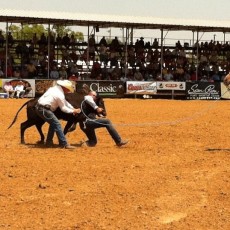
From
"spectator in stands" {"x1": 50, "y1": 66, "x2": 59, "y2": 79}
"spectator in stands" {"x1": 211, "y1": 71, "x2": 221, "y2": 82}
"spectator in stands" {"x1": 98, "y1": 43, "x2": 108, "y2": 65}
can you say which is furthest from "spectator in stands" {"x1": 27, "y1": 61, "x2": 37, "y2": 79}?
"spectator in stands" {"x1": 211, "y1": 71, "x2": 221, "y2": 82}

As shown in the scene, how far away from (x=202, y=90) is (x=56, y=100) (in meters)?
25.2

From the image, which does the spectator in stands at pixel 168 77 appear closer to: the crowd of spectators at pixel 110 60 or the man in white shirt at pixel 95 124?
the crowd of spectators at pixel 110 60

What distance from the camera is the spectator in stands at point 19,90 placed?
3447cm

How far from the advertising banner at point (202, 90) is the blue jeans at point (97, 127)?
79.0 ft

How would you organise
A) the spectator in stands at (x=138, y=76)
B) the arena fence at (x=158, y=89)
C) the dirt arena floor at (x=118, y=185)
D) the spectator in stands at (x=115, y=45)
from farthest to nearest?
the spectator in stands at (x=115, y=45), the spectator in stands at (x=138, y=76), the arena fence at (x=158, y=89), the dirt arena floor at (x=118, y=185)

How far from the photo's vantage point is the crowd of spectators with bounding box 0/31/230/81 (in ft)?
126

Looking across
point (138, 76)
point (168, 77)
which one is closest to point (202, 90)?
point (168, 77)

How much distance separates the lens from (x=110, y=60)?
40.8m

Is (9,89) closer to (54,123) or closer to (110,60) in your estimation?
(110,60)

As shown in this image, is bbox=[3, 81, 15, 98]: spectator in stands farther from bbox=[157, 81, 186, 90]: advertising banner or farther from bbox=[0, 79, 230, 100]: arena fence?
bbox=[157, 81, 186, 90]: advertising banner


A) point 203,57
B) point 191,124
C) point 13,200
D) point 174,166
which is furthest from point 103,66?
point 13,200

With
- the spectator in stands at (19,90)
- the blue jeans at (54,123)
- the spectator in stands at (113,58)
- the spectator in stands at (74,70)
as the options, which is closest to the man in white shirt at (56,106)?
the blue jeans at (54,123)

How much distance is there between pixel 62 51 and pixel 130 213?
32.9 meters

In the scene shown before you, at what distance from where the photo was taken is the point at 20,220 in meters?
8.19
